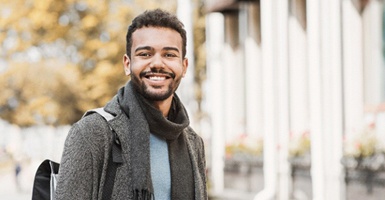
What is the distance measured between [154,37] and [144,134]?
33cm

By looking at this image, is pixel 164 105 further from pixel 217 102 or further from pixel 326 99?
pixel 217 102

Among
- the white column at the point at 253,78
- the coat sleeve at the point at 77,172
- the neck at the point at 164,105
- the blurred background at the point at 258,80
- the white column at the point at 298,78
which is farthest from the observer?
the white column at the point at 253,78

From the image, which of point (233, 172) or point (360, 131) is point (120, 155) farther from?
point (233, 172)

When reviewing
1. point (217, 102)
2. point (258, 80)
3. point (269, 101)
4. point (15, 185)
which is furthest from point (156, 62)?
point (15, 185)

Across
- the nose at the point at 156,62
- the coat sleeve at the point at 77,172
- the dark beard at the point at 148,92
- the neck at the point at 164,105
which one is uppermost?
the nose at the point at 156,62

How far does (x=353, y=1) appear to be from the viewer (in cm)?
1331

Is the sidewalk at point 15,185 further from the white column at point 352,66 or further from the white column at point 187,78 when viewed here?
the white column at point 352,66

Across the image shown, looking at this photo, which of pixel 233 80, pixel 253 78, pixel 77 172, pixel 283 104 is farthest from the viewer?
pixel 233 80

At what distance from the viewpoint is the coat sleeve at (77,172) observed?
319 cm

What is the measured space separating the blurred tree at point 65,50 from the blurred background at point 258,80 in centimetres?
5

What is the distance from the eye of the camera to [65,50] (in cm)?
3403

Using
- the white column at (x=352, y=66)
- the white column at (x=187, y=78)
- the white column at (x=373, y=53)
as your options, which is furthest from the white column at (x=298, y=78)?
the white column at (x=373, y=53)

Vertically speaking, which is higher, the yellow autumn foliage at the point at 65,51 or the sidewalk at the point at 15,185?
the yellow autumn foliage at the point at 65,51

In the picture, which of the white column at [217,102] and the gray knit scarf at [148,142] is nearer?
the gray knit scarf at [148,142]
